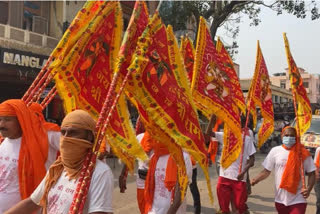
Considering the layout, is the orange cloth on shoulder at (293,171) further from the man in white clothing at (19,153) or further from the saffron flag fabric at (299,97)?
the man in white clothing at (19,153)

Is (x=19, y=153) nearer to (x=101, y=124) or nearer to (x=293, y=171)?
(x=101, y=124)

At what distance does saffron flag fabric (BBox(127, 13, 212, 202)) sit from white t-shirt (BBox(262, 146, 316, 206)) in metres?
1.95

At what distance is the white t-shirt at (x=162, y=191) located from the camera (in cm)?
353

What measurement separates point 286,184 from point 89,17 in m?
3.06

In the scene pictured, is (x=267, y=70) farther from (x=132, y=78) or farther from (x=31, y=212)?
(x=31, y=212)

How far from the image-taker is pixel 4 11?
13719mm

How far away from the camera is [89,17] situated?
3342 millimetres

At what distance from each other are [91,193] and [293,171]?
3.34 meters

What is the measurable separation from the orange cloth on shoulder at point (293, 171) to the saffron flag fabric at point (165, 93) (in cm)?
193

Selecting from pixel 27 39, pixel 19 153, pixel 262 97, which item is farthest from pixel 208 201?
pixel 27 39

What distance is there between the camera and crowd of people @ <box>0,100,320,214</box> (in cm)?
206

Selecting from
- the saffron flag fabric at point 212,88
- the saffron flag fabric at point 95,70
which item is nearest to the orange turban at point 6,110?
the saffron flag fabric at point 95,70

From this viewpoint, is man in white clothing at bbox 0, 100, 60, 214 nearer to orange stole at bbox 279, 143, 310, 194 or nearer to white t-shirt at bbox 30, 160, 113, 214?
white t-shirt at bbox 30, 160, 113, 214

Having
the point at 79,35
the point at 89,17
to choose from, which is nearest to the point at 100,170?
the point at 79,35
